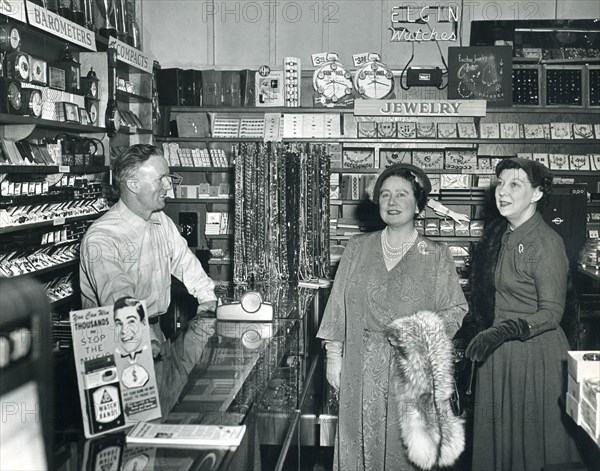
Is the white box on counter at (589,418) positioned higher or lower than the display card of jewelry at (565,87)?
lower

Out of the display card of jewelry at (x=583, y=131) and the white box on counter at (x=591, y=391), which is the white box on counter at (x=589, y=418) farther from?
the display card of jewelry at (x=583, y=131)

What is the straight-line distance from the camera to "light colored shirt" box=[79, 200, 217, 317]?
8.91 feet

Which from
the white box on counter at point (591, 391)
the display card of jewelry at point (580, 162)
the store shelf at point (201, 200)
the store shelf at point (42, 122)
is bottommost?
the white box on counter at point (591, 391)

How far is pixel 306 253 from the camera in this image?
15.9 ft

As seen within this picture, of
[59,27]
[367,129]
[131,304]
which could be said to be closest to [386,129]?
[367,129]

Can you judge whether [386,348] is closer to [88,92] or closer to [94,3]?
[88,92]

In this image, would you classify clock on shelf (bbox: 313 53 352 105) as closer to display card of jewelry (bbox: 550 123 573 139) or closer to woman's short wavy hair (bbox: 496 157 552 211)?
display card of jewelry (bbox: 550 123 573 139)

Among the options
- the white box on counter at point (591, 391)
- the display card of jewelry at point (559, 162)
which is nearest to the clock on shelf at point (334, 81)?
the display card of jewelry at point (559, 162)

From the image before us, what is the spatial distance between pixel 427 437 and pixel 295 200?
8.25 ft

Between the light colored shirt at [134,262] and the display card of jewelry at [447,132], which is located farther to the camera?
the display card of jewelry at [447,132]

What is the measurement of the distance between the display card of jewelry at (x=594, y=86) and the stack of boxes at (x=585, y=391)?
455cm

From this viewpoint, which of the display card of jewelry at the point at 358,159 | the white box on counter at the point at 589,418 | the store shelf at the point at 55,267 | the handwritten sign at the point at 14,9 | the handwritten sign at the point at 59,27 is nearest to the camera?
the white box on counter at the point at 589,418

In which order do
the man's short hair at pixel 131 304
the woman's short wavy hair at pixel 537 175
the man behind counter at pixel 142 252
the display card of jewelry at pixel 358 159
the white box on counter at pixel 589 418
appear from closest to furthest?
the man's short hair at pixel 131 304 → the white box on counter at pixel 589 418 → the man behind counter at pixel 142 252 → the woman's short wavy hair at pixel 537 175 → the display card of jewelry at pixel 358 159

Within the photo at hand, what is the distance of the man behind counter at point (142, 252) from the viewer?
2.74 metres
